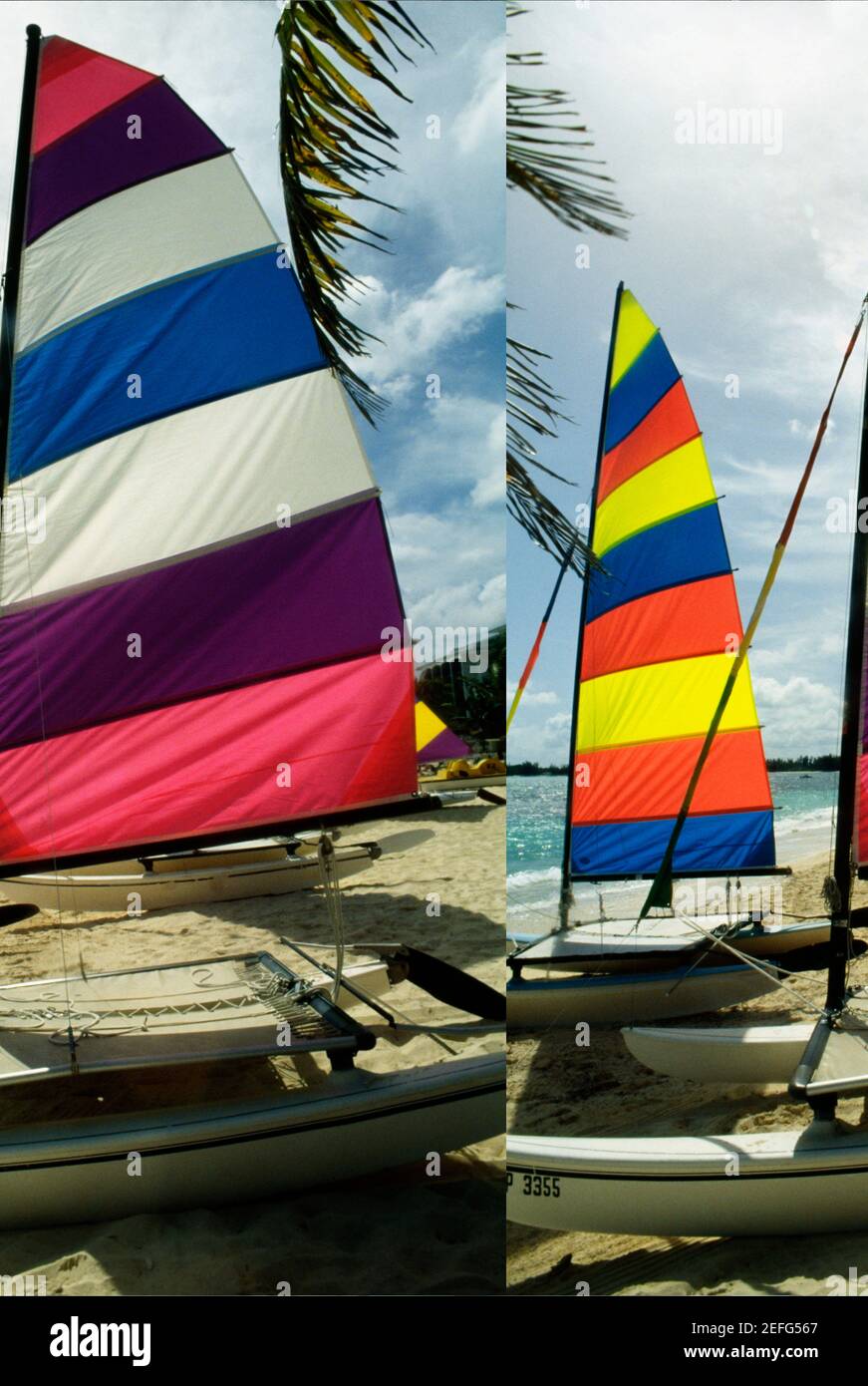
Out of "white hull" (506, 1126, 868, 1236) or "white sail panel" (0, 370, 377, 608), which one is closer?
"white hull" (506, 1126, 868, 1236)

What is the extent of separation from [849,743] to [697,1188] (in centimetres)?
159

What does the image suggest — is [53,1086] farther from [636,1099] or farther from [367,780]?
[636,1099]

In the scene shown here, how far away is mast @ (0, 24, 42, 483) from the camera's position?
3164 millimetres

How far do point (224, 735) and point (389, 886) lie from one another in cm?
553

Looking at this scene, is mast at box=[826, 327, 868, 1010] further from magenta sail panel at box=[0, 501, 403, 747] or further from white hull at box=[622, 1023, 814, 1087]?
magenta sail panel at box=[0, 501, 403, 747]

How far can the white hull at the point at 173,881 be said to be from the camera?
7.68 metres

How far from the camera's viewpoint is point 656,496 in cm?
632

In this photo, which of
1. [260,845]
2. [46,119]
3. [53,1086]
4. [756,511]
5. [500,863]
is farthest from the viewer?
[500,863]

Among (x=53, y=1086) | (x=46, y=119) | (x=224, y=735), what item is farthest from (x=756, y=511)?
(x=53, y=1086)

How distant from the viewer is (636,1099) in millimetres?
4145

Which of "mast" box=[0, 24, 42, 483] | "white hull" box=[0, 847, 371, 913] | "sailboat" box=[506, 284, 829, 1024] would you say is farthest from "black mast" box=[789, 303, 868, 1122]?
"white hull" box=[0, 847, 371, 913]

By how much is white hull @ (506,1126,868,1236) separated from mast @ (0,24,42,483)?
2.98 metres

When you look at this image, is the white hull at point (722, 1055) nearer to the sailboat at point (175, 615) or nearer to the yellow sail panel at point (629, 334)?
the sailboat at point (175, 615)

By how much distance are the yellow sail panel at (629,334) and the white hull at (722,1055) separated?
4257mm
